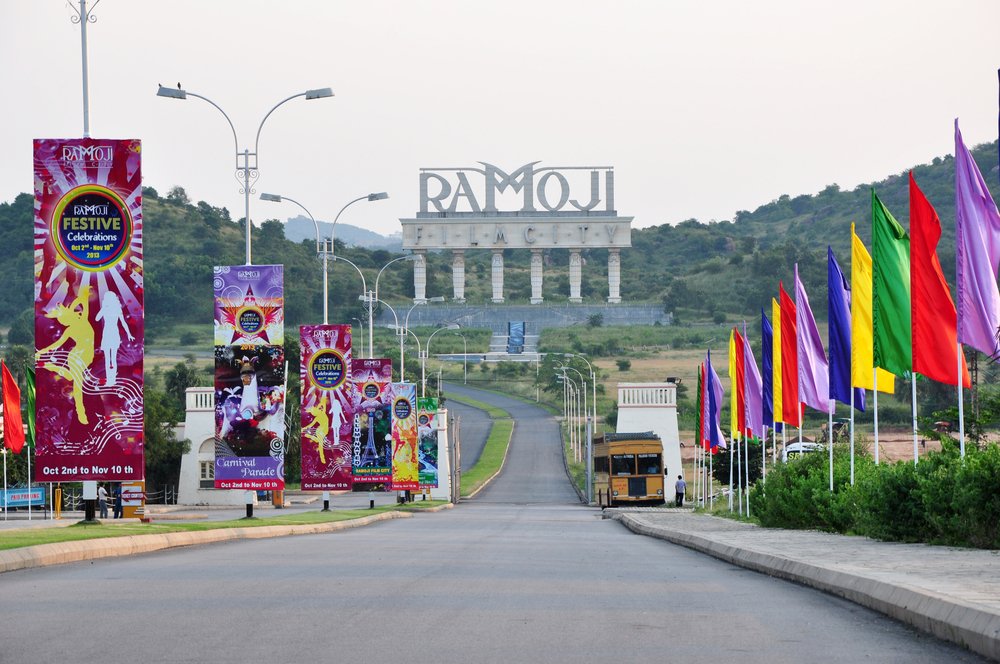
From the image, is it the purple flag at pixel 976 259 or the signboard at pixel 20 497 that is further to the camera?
the signboard at pixel 20 497

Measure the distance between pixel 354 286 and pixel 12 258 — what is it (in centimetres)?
3772

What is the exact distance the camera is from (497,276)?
161875 millimetres

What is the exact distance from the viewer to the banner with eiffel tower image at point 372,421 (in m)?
43.1

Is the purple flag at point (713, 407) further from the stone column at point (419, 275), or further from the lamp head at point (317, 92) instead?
the stone column at point (419, 275)

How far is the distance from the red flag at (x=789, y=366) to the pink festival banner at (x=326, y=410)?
12443mm

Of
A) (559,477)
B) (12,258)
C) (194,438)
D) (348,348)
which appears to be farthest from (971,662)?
(12,258)

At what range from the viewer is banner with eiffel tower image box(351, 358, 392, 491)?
141 ft

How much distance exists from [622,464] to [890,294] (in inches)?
1542

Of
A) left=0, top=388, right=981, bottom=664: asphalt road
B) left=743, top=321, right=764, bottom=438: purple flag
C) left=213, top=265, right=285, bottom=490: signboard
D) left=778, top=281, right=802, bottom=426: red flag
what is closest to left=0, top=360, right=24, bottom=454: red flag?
left=213, top=265, right=285, bottom=490: signboard

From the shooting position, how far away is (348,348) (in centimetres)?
3900

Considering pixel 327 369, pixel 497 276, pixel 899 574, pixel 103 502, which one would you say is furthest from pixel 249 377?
pixel 497 276

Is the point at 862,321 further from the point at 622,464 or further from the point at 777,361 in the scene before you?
the point at 622,464

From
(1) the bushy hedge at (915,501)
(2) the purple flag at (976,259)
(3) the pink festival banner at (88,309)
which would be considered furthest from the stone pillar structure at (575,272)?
(2) the purple flag at (976,259)

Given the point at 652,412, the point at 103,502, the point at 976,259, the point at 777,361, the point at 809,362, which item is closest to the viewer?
the point at 976,259
